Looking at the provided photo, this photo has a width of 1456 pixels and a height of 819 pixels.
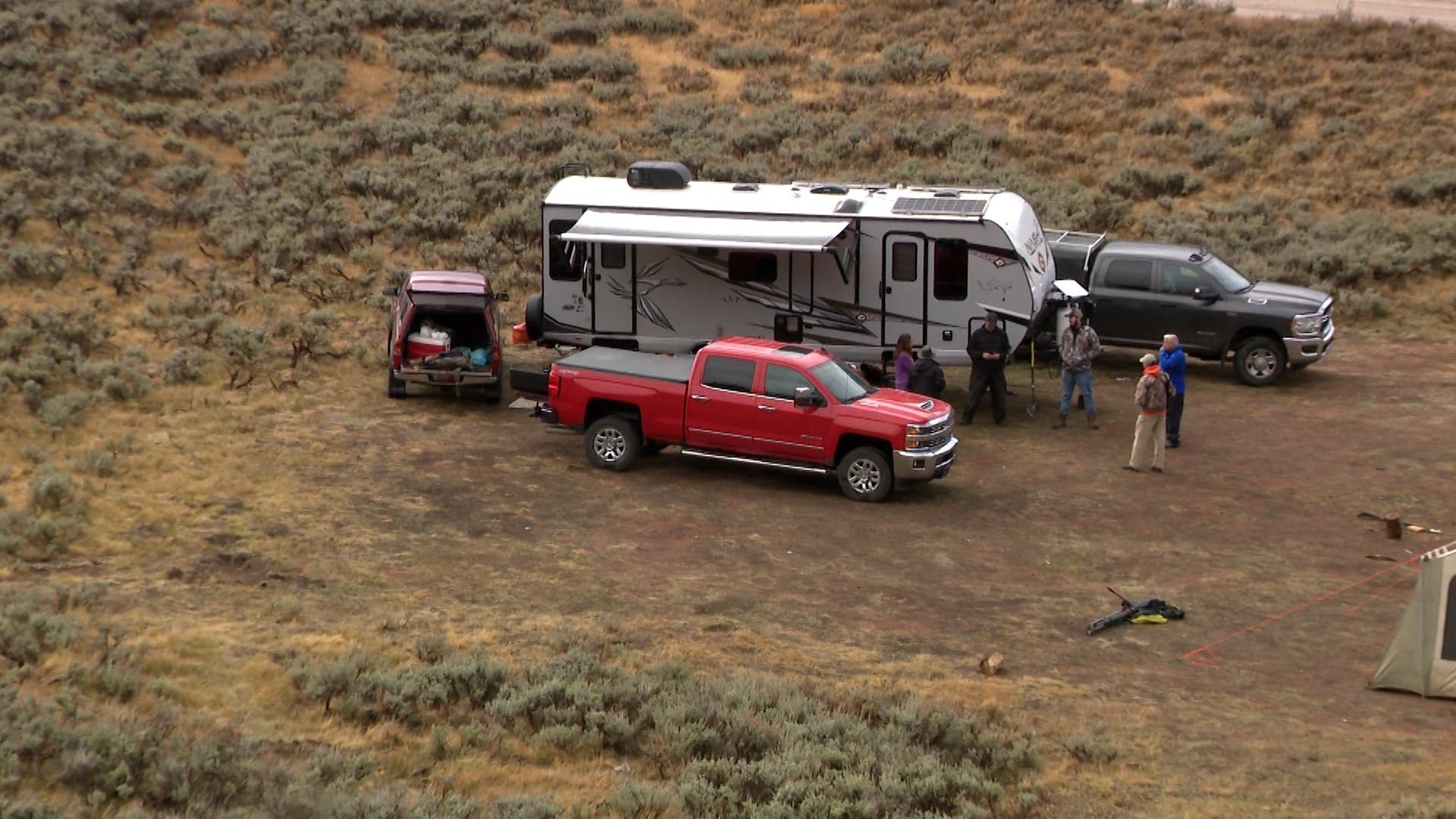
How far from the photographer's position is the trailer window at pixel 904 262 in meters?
20.2

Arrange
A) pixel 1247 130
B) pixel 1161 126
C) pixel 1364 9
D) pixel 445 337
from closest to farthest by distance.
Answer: pixel 445 337, pixel 1247 130, pixel 1161 126, pixel 1364 9

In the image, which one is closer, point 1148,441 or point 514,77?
point 1148,441

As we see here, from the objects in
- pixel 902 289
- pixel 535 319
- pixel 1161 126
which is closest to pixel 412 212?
pixel 535 319

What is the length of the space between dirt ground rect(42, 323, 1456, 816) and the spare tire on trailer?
180cm

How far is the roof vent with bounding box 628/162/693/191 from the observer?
21188 millimetres

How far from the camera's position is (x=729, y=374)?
17.1 meters

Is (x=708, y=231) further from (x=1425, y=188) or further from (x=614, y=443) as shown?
(x=1425, y=188)

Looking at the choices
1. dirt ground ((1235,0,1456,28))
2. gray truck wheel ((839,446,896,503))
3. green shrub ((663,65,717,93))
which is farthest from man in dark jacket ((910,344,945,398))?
dirt ground ((1235,0,1456,28))

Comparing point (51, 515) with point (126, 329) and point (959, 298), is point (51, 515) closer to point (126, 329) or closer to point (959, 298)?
point (126, 329)

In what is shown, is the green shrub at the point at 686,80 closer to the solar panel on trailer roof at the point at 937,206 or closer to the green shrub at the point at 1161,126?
the green shrub at the point at 1161,126

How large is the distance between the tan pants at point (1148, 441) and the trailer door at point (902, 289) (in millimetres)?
3754

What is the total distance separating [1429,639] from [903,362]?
28.3ft

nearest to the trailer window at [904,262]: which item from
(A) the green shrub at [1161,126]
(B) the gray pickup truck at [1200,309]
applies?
(B) the gray pickup truck at [1200,309]

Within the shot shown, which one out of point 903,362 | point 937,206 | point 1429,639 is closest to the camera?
point 1429,639
